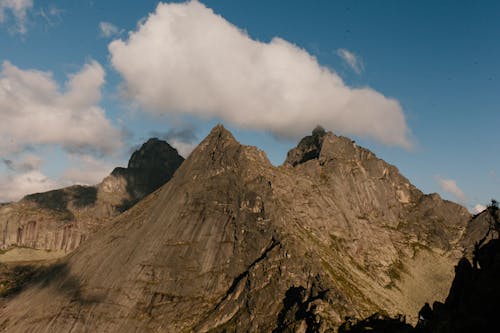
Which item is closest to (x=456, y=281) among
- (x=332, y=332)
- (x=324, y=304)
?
(x=332, y=332)

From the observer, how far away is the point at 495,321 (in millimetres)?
69250

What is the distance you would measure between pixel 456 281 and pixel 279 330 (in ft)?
386

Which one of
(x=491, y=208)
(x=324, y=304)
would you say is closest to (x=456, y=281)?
(x=491, y=208)

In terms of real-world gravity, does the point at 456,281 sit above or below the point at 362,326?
above

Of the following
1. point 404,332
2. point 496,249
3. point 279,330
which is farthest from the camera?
point 279,330

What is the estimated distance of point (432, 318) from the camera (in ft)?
307

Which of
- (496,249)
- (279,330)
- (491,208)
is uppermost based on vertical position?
(491,208)

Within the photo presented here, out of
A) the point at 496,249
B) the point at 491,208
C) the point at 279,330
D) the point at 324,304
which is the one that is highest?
the point at 491,208

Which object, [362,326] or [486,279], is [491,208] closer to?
[486,279]

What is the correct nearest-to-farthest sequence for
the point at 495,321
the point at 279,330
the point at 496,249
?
the point at 495,321
the point at 496,249
the point at 279,330

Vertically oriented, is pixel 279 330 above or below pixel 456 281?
below

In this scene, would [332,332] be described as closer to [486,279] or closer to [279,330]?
[279,330]

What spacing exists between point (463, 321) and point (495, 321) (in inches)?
232

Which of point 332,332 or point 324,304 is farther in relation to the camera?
point 324,304
